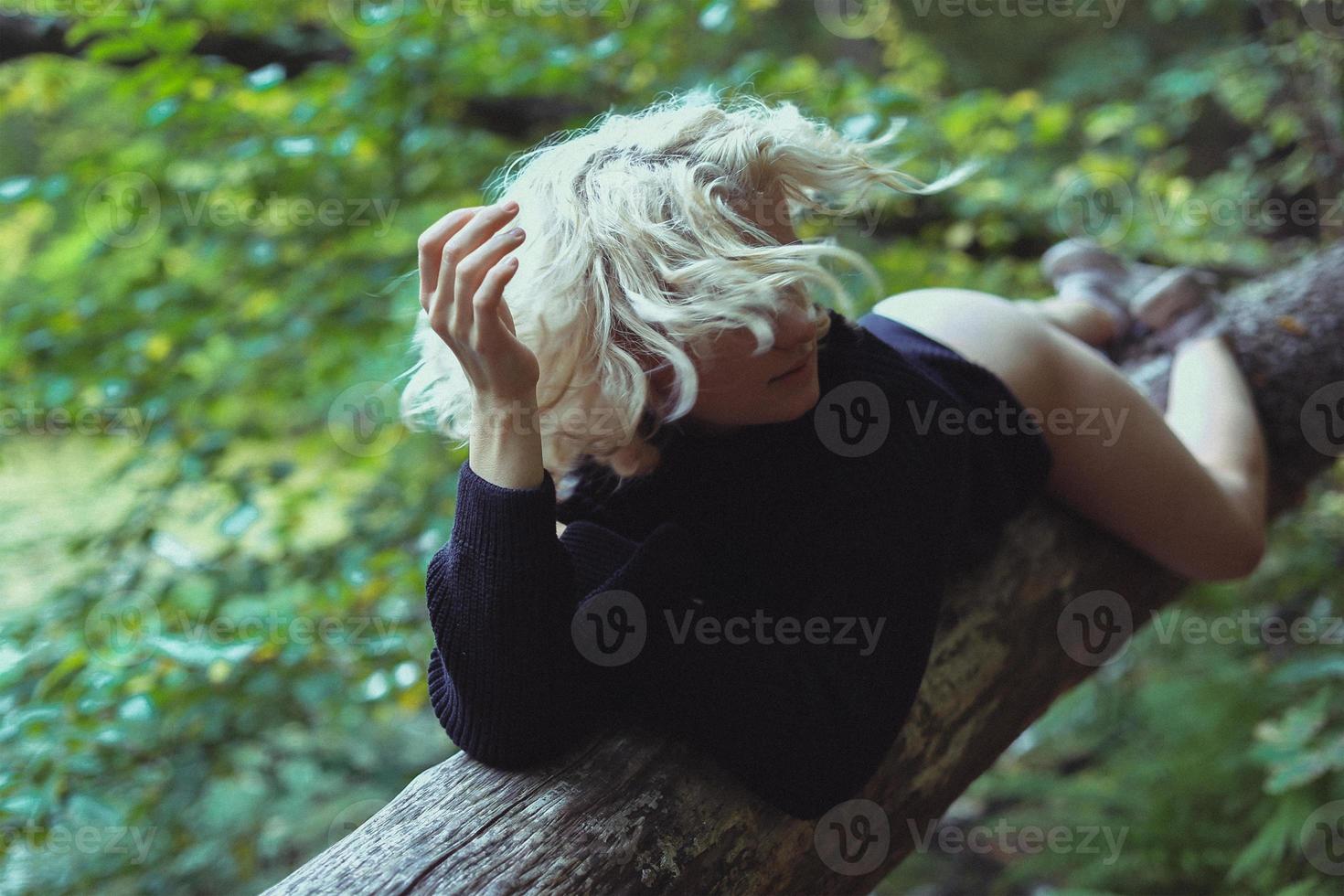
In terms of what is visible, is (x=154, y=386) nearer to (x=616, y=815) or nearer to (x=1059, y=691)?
(x=616, y=815)

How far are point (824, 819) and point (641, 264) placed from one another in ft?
2.72

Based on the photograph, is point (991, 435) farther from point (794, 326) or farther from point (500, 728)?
point (500, 728)

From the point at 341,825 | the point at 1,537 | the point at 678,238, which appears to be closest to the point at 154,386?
the point at 1,537

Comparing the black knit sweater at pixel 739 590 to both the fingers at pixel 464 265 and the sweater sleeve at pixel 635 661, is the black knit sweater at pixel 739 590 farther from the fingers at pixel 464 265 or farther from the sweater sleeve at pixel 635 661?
the fingers at pixel 464 265

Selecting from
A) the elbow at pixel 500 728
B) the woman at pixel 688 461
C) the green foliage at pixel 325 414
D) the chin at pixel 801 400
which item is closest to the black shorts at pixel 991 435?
the woman at pixel 688 461

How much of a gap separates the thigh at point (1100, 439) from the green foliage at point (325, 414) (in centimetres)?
57

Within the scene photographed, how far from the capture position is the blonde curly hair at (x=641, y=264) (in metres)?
1.17

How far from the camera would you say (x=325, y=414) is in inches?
157

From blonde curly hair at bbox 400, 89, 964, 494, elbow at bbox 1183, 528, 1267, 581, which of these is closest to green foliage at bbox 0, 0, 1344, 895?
elbow at bbox 1183, 528, 1267, 581

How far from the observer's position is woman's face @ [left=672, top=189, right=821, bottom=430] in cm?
125

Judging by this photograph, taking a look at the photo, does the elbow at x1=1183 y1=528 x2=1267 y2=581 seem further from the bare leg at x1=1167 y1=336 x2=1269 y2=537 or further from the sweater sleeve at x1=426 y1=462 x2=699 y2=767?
the sweater sleeve at x1=426 y1=462 x2=699 y2=767

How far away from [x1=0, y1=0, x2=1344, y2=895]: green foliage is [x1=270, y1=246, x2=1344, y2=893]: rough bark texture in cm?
66

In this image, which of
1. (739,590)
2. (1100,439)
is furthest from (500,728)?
(1100,439)

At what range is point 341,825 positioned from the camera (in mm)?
2611
